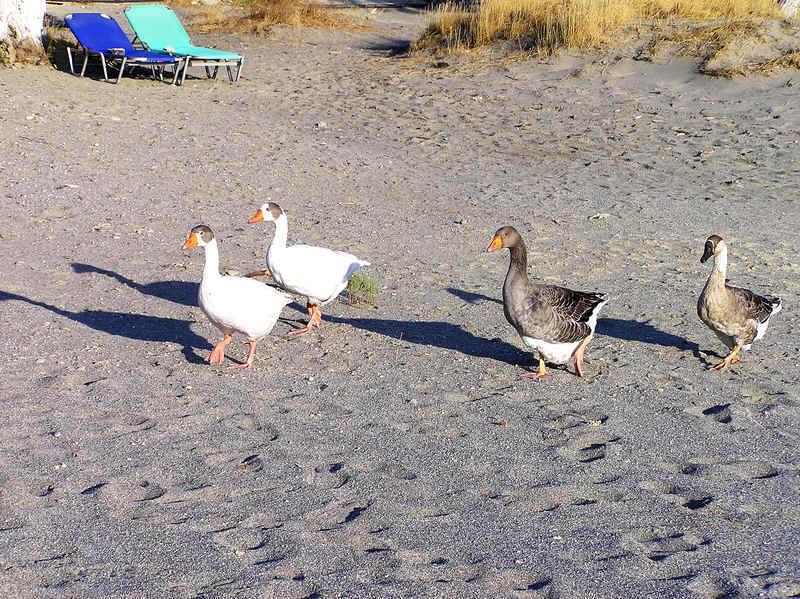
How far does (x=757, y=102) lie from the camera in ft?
51.8

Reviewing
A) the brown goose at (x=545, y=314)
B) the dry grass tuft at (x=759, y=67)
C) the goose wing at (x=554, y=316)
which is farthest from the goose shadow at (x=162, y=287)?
the dry grass tuft at (x=759, y=67)

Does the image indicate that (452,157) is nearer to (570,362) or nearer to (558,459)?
(570,362)

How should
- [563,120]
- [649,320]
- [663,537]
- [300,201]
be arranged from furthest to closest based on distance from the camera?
[563,120] < [300,201] < [649,320] < [663,537]

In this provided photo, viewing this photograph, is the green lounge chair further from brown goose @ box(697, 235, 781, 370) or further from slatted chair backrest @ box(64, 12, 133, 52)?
brown goose @ box(697, 235, 781, 370)

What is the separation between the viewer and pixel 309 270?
7.19 meters

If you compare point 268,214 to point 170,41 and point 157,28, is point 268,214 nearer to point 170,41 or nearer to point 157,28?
point 170,41

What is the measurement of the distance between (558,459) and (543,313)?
1514 mm

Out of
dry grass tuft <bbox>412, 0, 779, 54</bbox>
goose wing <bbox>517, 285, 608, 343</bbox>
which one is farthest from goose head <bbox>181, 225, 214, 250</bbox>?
dry grass tuft <bbox>412, 0, 779, 54</bbox>

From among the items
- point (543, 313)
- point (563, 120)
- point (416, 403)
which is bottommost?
point (416, 403)

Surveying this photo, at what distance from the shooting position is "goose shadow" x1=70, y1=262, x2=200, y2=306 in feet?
26.3

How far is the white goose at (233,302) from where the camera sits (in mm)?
6285

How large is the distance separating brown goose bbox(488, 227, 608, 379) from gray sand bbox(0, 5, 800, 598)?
0.26 metres

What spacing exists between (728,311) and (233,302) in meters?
3.80

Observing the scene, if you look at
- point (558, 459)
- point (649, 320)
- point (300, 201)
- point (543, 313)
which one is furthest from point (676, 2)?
point (558, 459)
